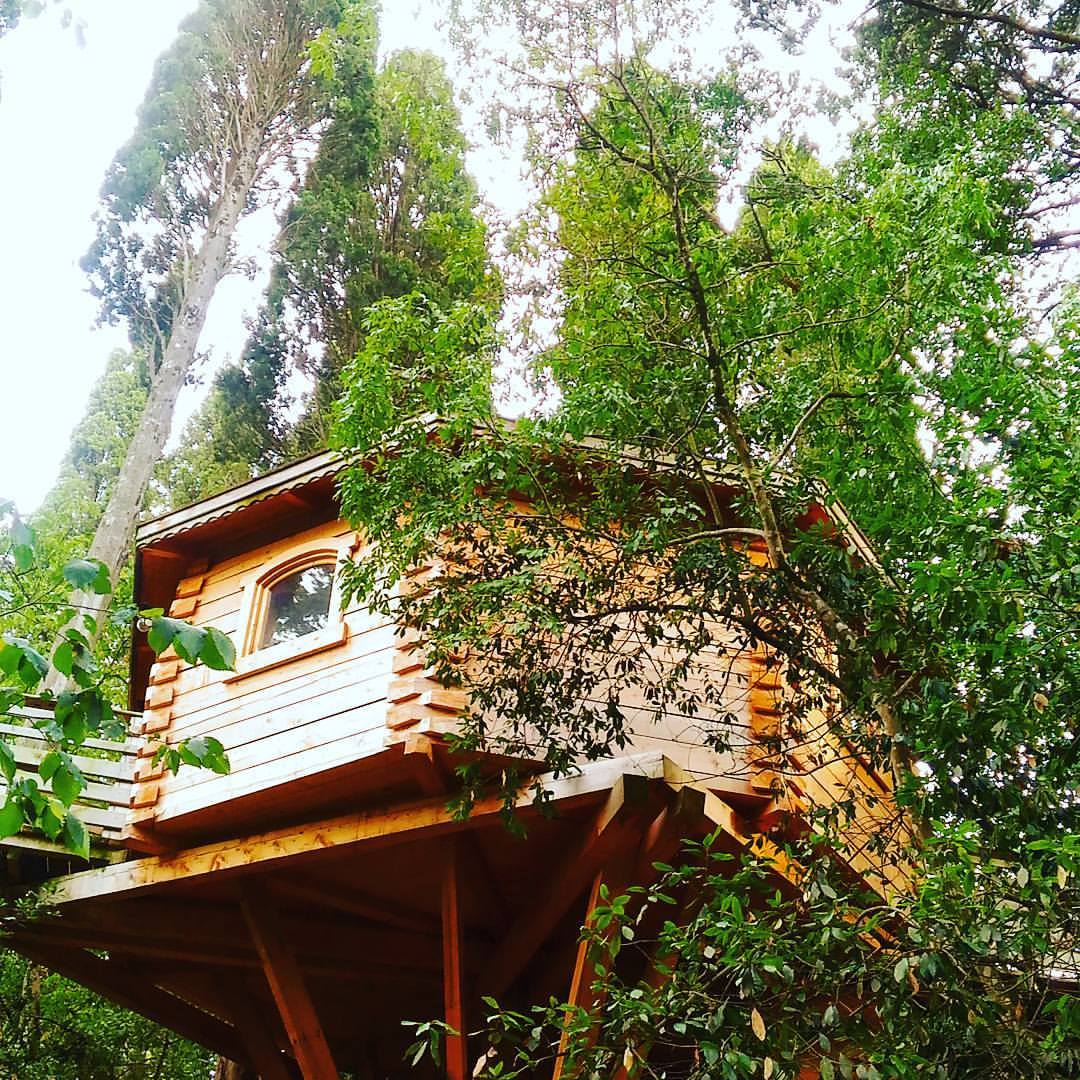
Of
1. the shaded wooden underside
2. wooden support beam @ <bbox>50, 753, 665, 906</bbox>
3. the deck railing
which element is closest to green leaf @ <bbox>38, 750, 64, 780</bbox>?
wooden support beam @ <bbox>50, 753, 665, 906</bbox>

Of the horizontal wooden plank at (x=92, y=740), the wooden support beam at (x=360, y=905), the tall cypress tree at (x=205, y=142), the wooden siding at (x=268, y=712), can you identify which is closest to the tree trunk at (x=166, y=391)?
the tall cypress tree at (x=205, y=142)

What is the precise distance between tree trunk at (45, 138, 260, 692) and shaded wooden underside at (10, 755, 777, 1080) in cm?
387

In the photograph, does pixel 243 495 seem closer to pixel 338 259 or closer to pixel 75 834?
pixel 75 834

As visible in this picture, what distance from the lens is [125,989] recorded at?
24.6 ft

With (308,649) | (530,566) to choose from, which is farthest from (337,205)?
(530,566)

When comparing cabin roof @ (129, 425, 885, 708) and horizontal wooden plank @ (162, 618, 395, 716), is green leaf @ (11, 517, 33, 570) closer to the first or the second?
horizontal wooden plank @ (162, 618, 395, 716)

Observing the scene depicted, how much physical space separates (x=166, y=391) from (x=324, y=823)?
913 cm

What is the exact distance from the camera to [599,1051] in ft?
12.3

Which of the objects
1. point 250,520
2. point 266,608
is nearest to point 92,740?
point 266,608

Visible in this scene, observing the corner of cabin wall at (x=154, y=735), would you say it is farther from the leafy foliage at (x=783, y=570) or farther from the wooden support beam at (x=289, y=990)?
the leafy foliage at (x=783, y=570)

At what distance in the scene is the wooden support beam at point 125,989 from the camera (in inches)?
290

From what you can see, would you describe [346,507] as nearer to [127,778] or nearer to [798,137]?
[127,778]

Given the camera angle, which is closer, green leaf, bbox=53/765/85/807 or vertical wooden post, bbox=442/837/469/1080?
green leaf, bbox=53/765/85/807

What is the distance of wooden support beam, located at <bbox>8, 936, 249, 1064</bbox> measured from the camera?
7.36 m
